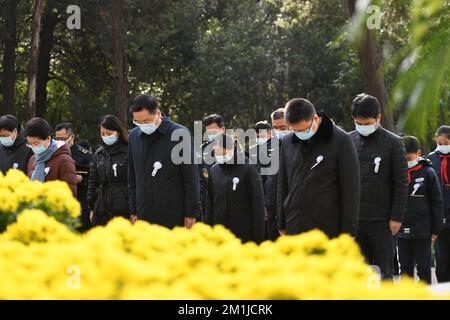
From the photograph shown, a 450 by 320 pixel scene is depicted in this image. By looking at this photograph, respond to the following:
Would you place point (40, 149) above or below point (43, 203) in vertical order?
above

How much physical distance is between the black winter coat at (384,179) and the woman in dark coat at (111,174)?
246cm

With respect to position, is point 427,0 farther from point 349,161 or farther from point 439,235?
point 439,235

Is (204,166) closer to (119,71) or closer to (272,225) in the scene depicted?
(272,225)

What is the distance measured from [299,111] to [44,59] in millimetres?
25898

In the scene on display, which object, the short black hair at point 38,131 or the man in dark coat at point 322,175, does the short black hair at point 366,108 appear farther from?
the short black hair at point 38,131

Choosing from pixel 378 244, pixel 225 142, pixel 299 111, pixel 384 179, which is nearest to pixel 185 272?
pixel 299 111

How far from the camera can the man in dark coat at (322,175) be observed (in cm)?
637

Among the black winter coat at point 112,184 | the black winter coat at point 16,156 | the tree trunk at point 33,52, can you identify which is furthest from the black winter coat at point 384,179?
the tree trunk at point 33,52

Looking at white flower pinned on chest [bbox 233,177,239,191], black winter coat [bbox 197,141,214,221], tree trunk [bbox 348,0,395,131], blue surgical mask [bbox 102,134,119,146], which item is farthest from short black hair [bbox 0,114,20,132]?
tree trunk [bbox 348,0,395,131]

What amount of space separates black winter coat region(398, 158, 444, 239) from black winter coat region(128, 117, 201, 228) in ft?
8.19

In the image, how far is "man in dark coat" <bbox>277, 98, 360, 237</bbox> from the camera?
6.37 m

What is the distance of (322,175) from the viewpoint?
6426mm

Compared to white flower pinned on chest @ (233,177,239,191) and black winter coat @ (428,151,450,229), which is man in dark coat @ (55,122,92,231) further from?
black winter coat @ (428,151,450,229)
